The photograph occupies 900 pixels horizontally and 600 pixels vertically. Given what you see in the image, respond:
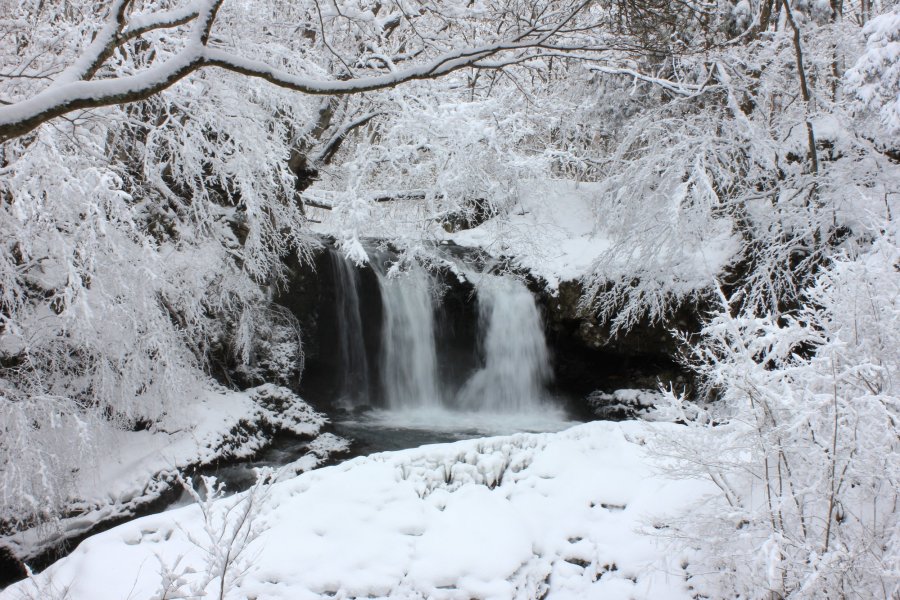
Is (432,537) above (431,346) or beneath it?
beneath

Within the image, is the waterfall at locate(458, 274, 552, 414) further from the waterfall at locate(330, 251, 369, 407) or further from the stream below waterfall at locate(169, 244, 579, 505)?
the waterfall at locate(330, 251, 369, 407)

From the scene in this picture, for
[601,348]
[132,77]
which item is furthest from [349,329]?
[132,77]

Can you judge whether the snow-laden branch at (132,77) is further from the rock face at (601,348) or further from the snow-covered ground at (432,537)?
the rock face at (601,348)

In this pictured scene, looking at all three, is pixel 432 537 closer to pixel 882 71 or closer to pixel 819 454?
pixel 819 454

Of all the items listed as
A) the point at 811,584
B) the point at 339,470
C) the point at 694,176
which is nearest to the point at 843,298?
the point at 811,584

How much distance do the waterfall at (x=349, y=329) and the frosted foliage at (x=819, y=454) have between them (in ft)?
26.0

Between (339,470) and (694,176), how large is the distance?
6311 mm

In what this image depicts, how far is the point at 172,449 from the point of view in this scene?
6750mm

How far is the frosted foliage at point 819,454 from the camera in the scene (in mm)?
2420

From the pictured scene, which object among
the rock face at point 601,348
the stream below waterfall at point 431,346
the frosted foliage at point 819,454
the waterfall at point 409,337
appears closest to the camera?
the frosted foliage at point 819,454

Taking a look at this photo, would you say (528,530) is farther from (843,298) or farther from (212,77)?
(212,77)

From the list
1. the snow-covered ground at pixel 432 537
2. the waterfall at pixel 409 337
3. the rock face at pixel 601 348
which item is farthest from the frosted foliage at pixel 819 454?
the waterfall at pixel 409 337

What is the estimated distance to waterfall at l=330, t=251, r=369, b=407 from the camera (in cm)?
1031

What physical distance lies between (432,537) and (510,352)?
727 cm
